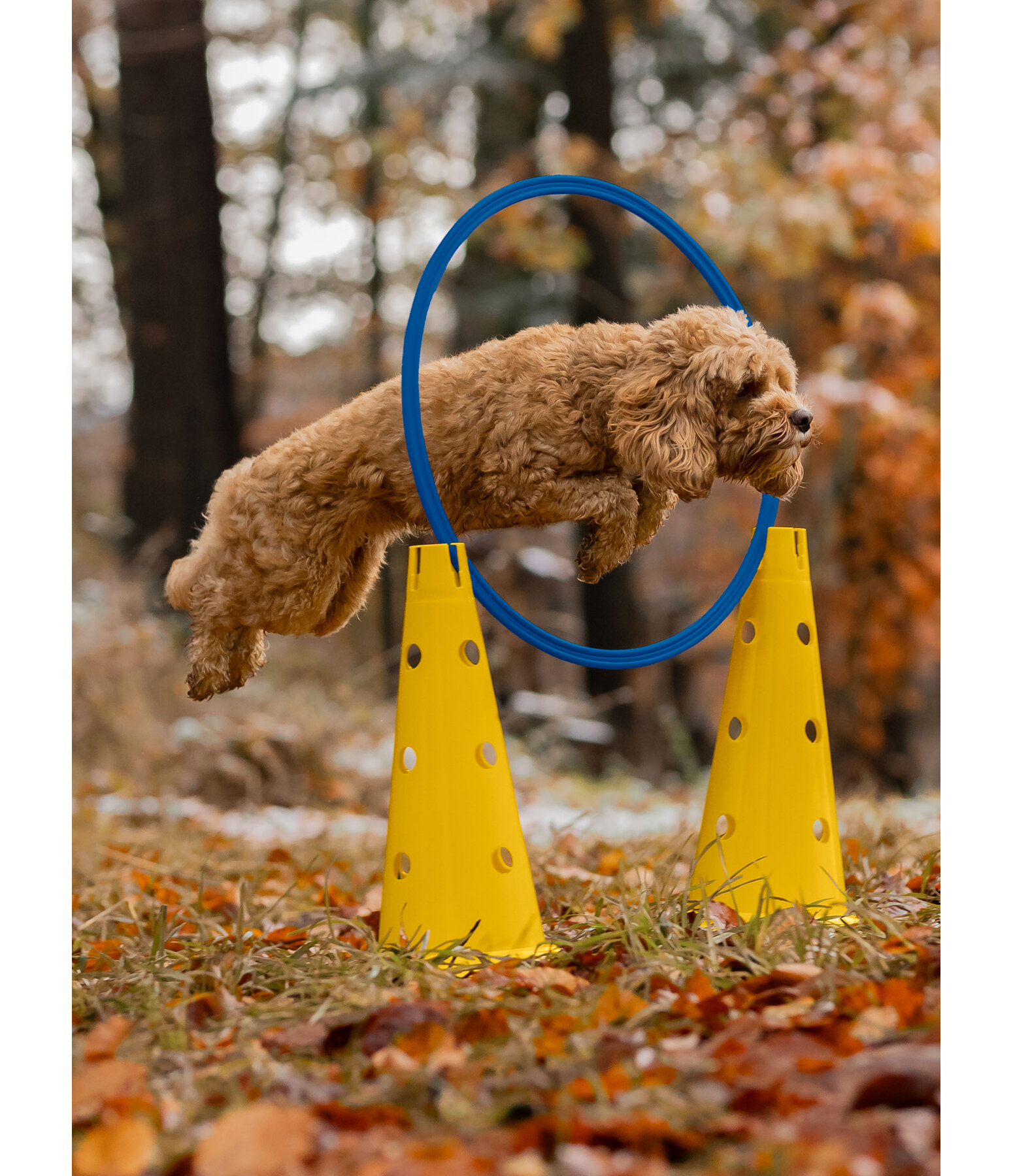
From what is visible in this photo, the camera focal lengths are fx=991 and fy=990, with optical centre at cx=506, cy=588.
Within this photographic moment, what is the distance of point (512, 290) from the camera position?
745 cm

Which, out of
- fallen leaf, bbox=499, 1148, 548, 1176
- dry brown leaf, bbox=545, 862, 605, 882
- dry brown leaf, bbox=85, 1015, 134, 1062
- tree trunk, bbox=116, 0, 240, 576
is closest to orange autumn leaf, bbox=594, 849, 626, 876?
dry brown leaf, bbox=545, 862, 605, 882

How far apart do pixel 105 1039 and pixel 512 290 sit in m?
6.46

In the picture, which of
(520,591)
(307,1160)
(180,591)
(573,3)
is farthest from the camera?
(520,591)

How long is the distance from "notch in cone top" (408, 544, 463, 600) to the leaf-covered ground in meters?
0.79

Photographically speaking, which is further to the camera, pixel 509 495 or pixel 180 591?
pixel 180 591

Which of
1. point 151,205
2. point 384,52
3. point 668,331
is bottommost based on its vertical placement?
point 668,331

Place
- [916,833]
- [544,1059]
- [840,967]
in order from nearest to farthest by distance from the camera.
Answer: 1. [544,1059]
2. [840,967]
3. [916,833]

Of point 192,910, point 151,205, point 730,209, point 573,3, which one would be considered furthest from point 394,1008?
point 573,3

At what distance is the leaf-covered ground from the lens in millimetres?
1366

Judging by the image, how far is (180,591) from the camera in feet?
7.96

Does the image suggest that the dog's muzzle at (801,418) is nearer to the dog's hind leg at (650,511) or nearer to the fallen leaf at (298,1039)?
the dog's hind leg at (650,511)

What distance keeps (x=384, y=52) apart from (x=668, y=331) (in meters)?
6.45

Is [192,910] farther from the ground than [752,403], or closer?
closer

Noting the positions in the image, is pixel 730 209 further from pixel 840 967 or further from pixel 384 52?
pixel 840 967
